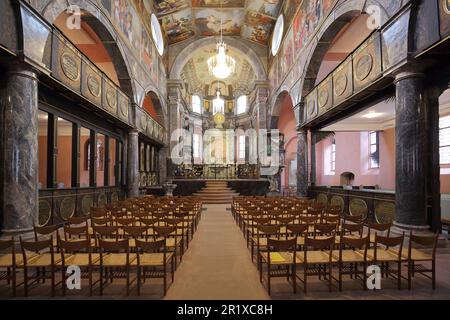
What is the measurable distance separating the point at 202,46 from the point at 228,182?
38.2 feet

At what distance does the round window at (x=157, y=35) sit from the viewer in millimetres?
17444

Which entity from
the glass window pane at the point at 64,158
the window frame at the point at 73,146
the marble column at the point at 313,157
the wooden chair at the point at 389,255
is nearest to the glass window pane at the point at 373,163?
the marble column at the point at 313,157

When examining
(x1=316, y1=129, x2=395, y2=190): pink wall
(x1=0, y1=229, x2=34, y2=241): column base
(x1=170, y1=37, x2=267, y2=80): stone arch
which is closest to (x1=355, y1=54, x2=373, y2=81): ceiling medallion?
(x1=316, y1=129, x2=395, y2=190): pink wall

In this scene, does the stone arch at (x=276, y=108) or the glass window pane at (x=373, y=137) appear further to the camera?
the stone arch at (x=276, y=108)

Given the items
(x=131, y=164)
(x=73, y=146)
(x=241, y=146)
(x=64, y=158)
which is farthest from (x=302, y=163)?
(x=241, y=146)

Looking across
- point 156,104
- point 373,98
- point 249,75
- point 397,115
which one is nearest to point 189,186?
point 156,104

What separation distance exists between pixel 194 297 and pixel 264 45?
867 inches

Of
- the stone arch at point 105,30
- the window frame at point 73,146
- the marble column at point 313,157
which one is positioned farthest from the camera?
the marble column at point 313,157

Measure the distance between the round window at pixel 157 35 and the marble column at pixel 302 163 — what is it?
443 inches

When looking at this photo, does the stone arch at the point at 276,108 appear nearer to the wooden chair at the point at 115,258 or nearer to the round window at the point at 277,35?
the round window at the point at 277,35

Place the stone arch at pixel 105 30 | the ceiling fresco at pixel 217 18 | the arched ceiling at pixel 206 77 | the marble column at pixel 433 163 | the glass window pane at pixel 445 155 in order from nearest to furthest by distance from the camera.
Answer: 1. the marble column at pixel 433 163
2. the stone arch at pixel 105 30
3. the glass window pane at pixel 445 155
4. the ceiling fresco at pixel 217 18
5. the arched ceiling at pixel 206 77

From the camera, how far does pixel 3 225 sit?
5.40 metres

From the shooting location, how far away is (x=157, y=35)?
18484mm

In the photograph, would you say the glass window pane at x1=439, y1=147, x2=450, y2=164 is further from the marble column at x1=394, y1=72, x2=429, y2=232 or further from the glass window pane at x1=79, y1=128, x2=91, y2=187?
the glass window pane at x1=79, y1=128, x2=91, y2=187
